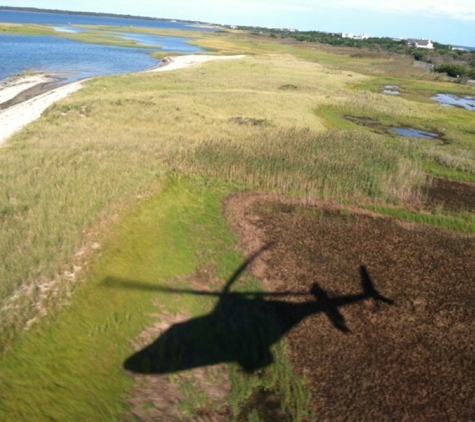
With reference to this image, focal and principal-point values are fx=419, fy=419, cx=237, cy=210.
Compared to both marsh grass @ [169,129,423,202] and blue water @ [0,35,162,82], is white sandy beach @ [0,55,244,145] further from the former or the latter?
marsh grass @ [169,129,423,202]

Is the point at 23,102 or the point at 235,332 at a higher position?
the point at 235,332

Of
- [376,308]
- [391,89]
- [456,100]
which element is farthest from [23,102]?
[456,100]

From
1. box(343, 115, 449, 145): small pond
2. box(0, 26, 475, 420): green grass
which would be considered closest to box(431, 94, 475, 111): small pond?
box(0, 26, 475, 420): green grass

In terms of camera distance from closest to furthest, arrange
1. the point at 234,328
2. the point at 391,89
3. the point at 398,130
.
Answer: the point at 234,328
the point at 398,130
the point at 391,89

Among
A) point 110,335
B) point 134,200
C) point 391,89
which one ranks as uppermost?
point 391,89

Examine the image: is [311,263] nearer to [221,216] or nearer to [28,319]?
[221,216]

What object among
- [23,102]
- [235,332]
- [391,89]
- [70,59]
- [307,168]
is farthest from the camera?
[70,59]

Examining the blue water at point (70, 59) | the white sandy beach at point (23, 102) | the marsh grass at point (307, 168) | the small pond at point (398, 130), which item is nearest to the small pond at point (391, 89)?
the small pond at point (398, 130)

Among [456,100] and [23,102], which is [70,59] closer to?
[23,102]
